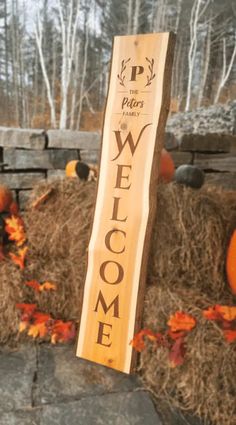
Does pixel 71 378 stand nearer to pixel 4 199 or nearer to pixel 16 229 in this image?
pixel 16 229

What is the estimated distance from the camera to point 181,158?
2631mm

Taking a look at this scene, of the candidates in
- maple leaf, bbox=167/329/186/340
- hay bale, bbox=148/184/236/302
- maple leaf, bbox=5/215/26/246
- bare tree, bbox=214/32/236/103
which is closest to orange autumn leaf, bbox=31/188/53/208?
maple leaf, bbox=5/215/26/246

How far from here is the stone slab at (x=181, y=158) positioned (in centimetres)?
262

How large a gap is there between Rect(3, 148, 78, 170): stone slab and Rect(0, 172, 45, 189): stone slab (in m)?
0.06

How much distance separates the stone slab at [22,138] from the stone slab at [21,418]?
71.6 inches

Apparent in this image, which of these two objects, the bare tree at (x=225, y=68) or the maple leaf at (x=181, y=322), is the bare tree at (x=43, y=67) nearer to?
the bare tree at (x=225, y=68)

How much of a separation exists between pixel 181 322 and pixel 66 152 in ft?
5.47

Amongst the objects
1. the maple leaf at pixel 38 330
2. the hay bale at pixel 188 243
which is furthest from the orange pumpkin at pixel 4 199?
the hay bale at pixel 188 243

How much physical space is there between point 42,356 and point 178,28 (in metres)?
2.32

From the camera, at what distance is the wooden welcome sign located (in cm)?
142

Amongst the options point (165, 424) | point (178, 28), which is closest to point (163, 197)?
point (165, 424)

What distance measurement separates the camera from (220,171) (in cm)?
271

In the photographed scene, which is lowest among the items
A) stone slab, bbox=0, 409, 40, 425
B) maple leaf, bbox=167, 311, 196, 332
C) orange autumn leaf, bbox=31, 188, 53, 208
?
stone slab, bbox=0, 409, 40, 425

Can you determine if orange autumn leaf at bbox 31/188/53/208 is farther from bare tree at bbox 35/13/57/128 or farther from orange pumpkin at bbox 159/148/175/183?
bare tree at bbox 35/13/57/128
